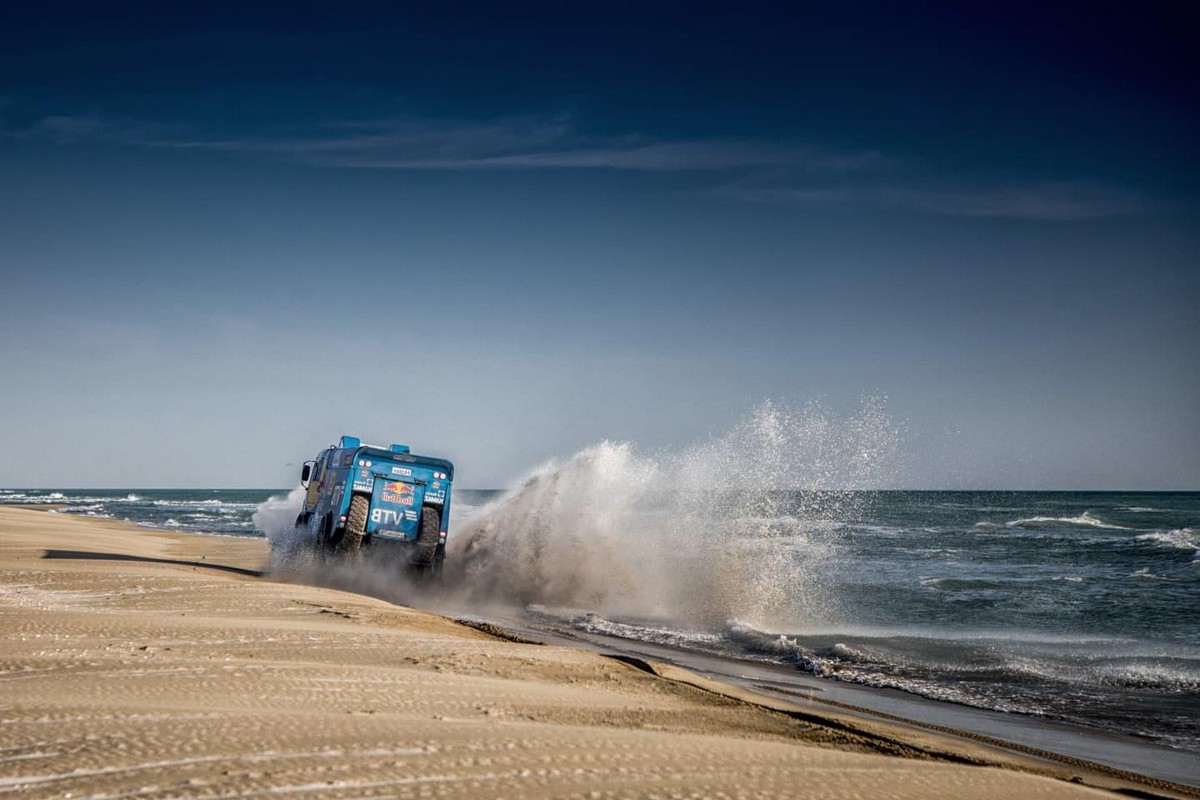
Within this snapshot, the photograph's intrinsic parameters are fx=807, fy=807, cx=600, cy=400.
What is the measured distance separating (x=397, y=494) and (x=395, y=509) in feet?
1.09

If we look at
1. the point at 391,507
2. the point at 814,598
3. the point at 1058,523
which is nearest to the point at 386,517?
the point at 391,507

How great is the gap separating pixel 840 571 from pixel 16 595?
21477 mm

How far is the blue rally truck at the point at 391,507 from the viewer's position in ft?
57.9

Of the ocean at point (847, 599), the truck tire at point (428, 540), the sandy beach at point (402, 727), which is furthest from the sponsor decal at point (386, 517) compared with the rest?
the sandy beach at point (402, 727)

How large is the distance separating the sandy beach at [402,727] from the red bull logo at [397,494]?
651 centimetres

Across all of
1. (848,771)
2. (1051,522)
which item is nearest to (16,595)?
(848,771)

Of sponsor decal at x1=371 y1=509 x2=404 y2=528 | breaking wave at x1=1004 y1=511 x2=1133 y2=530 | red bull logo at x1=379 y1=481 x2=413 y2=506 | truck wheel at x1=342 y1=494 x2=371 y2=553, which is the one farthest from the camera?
breaking wave at x1=1004 y1=511 x2=1133 y2=530

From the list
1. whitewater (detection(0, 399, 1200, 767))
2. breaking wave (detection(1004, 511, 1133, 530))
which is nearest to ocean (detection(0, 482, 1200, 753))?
whitewater (detection(0, 399, 1200, 767))

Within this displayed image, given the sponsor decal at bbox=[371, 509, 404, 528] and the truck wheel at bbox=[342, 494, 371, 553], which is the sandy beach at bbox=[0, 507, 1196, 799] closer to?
the truck wheel at bbox=[342, 494, 371, 553]

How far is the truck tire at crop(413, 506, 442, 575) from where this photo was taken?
18.1 m

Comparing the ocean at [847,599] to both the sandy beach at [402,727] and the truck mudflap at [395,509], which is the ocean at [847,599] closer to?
the truck mudflap at [395,509]

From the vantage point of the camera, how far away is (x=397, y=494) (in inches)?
707

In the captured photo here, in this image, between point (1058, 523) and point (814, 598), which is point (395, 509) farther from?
point (1058, 523)

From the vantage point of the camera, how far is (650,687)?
8.61 m
